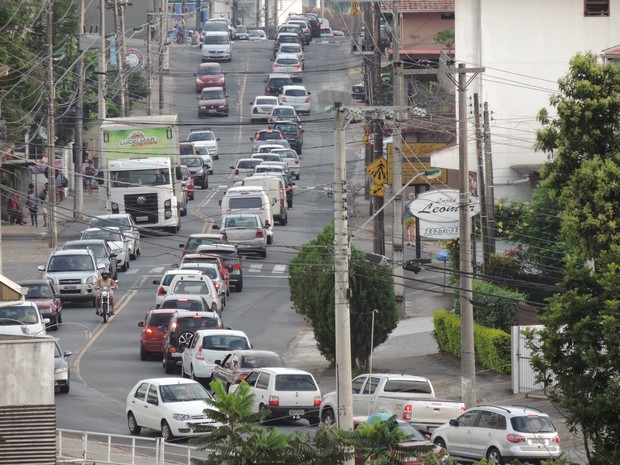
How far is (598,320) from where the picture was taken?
1861 centimetres

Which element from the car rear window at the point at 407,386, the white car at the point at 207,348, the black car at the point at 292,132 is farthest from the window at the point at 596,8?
the car rear window at the point at 407,386

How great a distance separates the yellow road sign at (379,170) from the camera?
46.0 meters

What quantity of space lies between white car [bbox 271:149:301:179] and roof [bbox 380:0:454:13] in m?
12.1

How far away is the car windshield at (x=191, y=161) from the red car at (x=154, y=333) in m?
31.2

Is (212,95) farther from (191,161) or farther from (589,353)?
(589,353)

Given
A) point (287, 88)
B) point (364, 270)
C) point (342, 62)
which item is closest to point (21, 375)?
point (364, 270)

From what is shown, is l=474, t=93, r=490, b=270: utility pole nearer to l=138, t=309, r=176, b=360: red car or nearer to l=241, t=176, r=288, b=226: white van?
l=138, t=309, r=176, b=360: red car

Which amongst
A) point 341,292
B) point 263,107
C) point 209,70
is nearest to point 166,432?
point 341,292

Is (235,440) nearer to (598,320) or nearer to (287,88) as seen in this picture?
(598,320)

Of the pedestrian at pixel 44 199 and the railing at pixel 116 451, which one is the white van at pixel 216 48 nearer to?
the pedestrian at pixel 44 199

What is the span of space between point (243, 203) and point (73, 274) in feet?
35.9

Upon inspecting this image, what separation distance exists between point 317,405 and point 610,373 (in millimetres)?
14634

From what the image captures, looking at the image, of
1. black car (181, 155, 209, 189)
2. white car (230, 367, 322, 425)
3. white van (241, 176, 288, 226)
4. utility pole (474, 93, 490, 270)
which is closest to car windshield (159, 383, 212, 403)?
white car (230, 367, 322, 425)

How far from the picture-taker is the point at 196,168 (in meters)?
71.6
